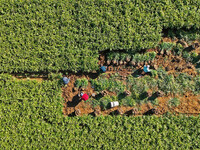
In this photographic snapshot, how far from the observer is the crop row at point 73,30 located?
6.64m

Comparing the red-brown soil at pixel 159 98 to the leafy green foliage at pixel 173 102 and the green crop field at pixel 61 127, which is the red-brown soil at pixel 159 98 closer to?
the leafy green foliage at pixel 173 102

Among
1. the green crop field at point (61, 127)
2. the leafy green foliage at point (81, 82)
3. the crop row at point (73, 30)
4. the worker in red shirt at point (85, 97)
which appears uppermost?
the crop row at point (73, 30)

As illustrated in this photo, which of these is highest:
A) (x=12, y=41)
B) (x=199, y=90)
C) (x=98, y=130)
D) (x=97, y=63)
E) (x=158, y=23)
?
(x=158, y=23)

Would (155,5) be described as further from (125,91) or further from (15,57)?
(15,57)

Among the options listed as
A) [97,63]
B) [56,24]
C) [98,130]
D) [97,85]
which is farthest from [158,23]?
[98,130]

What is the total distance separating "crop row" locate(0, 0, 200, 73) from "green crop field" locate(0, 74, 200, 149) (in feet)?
2.70

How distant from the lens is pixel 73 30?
6676mm

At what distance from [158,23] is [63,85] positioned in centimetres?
393

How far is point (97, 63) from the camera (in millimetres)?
6859

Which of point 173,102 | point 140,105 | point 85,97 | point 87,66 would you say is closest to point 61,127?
point 85,97

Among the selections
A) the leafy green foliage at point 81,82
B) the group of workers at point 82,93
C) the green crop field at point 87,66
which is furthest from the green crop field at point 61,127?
the leafy green foliage at point 81,82

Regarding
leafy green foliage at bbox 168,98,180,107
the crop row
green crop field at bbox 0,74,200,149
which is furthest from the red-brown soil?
the crop row

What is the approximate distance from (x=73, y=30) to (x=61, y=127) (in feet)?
10.8

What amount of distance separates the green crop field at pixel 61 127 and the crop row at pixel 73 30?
0.82 m
